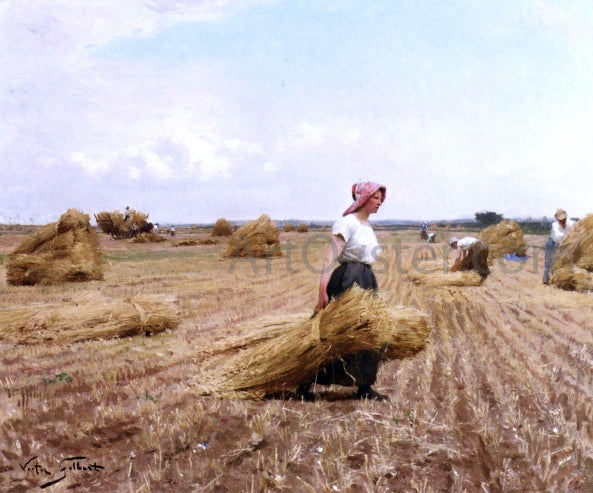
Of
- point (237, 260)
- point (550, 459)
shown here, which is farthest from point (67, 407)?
point (237, 260)

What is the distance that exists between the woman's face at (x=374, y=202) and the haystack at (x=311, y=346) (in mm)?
624

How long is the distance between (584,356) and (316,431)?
3289 mm

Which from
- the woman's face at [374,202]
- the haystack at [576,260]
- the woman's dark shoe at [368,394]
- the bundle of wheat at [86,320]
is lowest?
the woman's dark shoe at [368,394]

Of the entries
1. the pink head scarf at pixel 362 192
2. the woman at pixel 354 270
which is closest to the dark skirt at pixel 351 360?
the woman at pixel 354 270

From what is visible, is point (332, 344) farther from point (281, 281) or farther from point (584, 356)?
point (281, 281)

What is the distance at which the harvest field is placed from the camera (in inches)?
104

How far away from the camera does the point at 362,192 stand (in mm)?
3734

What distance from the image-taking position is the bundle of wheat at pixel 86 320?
5.64m

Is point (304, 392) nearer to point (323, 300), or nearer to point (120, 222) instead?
point (323, 300)

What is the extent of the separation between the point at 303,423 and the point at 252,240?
14040 millimetres

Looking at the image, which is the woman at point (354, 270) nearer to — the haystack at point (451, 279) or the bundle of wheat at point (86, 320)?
the bundle of wheat at point (86, 320)

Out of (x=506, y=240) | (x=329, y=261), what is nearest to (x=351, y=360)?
(x=329, y=261)
